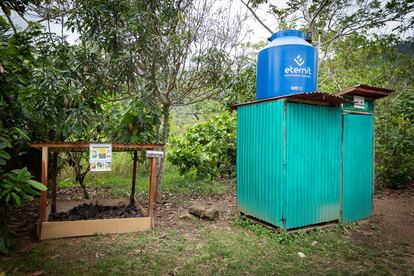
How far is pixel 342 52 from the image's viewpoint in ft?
35.5

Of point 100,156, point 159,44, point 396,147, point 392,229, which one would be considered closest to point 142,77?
point 159,44

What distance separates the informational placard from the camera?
409 cm

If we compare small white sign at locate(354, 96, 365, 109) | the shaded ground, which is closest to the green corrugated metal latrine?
the shaded ground

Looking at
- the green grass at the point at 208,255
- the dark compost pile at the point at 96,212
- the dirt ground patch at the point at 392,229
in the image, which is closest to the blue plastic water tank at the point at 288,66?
the green grass at the point at 208,255

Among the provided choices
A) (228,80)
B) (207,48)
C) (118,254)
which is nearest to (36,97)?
(118,254)

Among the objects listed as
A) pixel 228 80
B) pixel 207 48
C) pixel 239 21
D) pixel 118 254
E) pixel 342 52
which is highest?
pixel 342 52

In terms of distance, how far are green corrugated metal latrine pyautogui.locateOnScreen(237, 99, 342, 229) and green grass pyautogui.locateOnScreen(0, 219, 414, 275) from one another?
38 cm

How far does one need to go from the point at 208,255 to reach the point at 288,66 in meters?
3.12

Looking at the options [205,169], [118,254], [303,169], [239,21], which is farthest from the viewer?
[205,169]

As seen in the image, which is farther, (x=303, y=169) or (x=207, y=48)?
(x=207, y=48)

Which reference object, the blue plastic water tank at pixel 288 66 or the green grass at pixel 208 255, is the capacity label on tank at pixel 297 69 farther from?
the green grass at pixel 208 255

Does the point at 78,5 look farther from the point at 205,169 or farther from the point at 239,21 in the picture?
the point at 205,169

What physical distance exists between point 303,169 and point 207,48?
303 centimetres

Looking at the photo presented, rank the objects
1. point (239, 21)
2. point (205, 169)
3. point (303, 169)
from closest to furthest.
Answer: point (303, 169), point (239, 21), point (205, 169)
